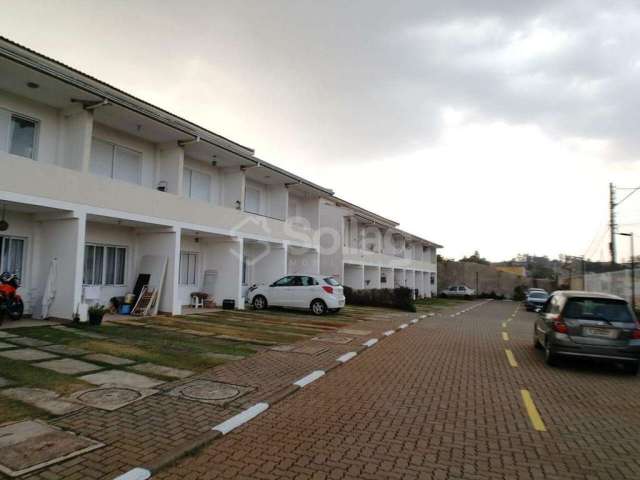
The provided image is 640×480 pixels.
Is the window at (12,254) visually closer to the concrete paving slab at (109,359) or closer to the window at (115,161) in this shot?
the window at (115,161)

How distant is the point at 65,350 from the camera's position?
8227 millimetres

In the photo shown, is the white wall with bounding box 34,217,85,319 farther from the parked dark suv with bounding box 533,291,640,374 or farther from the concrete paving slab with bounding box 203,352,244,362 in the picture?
the parked dark suv with bounding box 533,291,640,374

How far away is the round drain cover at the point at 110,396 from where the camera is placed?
5.49m

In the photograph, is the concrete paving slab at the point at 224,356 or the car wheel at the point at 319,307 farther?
the car wheel at the point at 319,307

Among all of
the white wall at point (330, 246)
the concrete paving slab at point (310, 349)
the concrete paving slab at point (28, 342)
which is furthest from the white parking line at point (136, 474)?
the white wall at point (330, 246)

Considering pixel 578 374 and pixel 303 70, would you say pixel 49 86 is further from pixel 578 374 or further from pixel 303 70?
pixel 578 374

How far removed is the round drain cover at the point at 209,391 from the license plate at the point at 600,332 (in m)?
6.85

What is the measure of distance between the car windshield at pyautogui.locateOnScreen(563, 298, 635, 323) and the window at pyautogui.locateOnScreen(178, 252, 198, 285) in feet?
47.2

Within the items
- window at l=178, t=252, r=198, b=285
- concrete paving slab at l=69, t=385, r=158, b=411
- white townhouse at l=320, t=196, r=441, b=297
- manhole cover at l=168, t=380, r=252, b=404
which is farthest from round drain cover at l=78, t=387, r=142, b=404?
white townhouse at l=320, t=196, r=441, b=297

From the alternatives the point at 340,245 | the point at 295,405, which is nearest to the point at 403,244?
the point at 340,245

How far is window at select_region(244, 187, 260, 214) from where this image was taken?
22.0m

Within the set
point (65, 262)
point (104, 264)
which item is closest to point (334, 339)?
point (65, 262)

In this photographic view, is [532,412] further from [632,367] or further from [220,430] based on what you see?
[632,367]

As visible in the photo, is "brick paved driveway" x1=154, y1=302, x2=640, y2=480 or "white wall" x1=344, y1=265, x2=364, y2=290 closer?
"brick paved driveway" x1=154, y1=302, x2=640, y2=480
